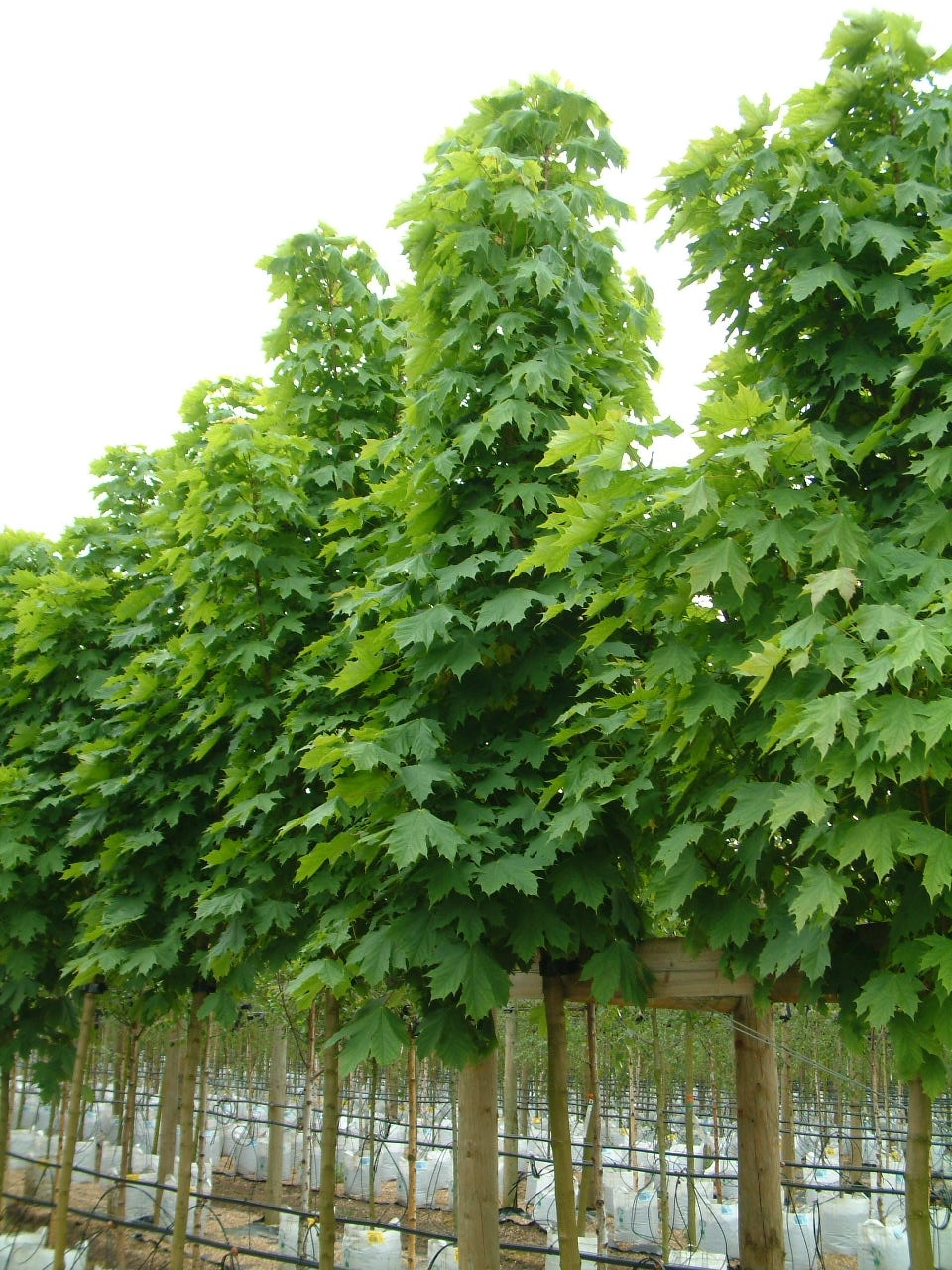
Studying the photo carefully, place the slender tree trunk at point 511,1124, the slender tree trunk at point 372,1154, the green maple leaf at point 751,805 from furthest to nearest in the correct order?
the slender tree trunk at point 511,1124, the slender tree trunk at point 372,1154, the green maple leaf at point 751,805

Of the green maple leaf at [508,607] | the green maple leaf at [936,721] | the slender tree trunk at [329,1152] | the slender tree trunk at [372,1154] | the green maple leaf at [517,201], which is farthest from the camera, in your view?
the slender tree trunk at [372,1154]

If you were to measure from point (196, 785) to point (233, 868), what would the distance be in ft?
2.88

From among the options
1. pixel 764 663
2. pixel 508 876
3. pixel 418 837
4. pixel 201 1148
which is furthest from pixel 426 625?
pixel 201 1148

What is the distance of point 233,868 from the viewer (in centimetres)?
555

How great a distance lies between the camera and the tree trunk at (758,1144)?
15.0 feet

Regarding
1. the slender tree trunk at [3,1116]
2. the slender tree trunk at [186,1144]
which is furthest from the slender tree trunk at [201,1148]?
the slender tree trunk at [3,1116]

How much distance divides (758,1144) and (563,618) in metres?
2.55

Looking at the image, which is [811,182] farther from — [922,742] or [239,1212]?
[239,1212]

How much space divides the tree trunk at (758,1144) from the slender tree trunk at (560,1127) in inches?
32.1

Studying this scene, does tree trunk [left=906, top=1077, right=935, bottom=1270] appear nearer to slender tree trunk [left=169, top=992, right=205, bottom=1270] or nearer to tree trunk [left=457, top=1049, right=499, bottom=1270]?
tree trunk [left=457, top=1049, right=499, bottom=1270]

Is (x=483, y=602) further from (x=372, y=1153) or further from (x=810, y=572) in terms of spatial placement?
(x=372, y=1153)

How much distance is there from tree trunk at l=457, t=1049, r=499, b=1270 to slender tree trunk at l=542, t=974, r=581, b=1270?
0.30m

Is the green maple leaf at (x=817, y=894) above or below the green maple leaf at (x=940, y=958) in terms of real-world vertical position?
above

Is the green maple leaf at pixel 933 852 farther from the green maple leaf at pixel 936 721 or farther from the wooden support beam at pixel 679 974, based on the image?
the wooden support beam at pixel 679 974
